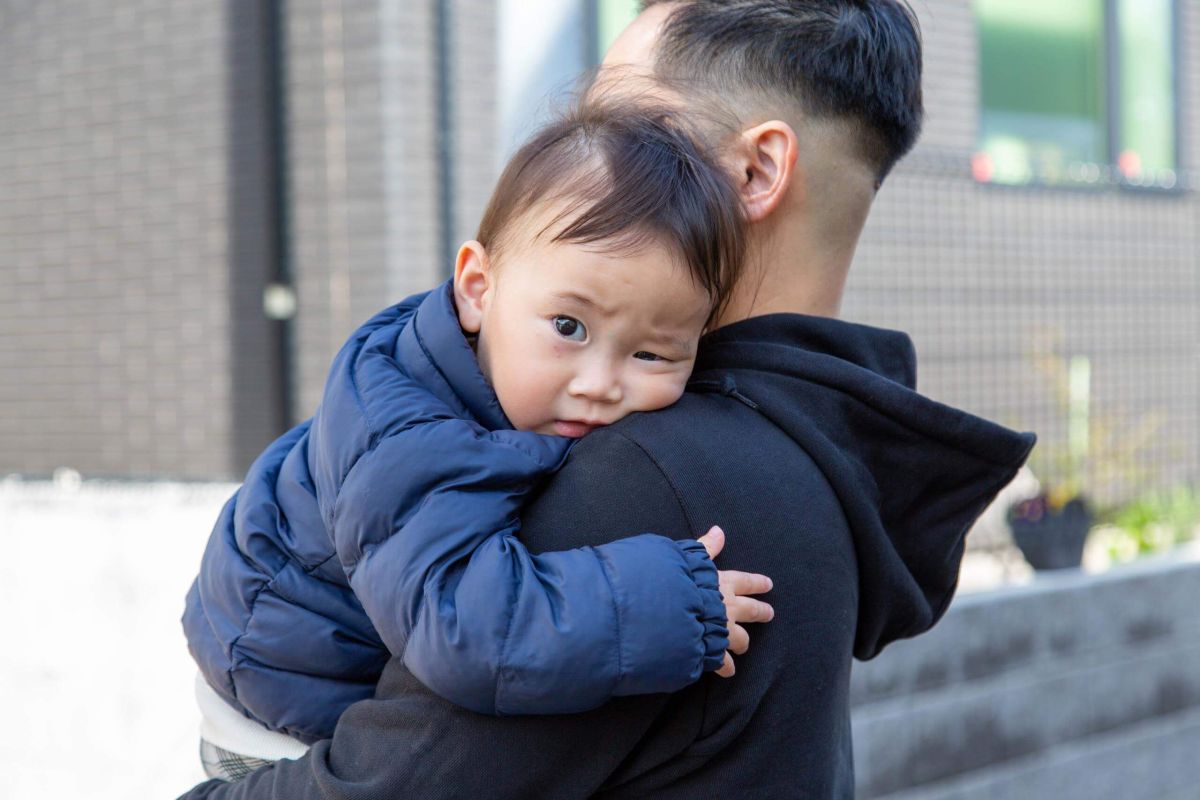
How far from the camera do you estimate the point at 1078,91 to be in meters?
8.05

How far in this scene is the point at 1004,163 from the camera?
7566mm

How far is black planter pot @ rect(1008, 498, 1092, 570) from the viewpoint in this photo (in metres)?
5.04

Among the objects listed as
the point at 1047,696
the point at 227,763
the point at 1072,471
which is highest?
the point at 227,763

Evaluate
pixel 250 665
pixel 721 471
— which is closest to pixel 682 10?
pixel 721 471

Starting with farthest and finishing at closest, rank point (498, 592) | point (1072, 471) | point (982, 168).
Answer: point (982, 168), point (1072, 471), point (498, 592)

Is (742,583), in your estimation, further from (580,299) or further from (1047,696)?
(1047,696)

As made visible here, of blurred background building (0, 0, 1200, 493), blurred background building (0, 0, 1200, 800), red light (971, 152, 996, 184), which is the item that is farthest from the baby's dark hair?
red light (971, 152, 996, 184)

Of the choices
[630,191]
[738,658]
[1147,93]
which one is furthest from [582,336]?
[1147,93]

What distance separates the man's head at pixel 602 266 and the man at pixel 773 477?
6cm

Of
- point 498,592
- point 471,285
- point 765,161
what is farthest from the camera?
point 765,161

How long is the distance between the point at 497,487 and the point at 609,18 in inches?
204

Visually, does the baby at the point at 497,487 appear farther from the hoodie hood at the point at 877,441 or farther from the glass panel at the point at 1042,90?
the glass panel at the point at 1042,90

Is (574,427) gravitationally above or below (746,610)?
above

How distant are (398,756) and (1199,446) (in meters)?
7.52
